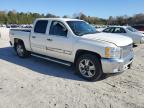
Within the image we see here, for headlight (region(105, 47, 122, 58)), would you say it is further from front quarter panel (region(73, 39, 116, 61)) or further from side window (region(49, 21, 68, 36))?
side window (region(49, 21, 68, 36))

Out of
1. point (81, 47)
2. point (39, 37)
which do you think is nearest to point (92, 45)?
point (81, 47)

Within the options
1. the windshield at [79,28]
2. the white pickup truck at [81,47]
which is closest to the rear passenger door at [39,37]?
the white pickup truck at [81,47]

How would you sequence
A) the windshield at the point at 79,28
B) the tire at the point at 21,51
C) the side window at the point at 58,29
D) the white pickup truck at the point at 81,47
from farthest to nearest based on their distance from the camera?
the tire at the point at 21,51, the side window at the point at 58,29, the windshield at the point at 79,28, the white pickup truck at the point at 81,47

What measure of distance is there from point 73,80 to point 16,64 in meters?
3.02

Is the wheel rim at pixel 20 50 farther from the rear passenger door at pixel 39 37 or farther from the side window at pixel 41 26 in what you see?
the side window at pixel 41 26

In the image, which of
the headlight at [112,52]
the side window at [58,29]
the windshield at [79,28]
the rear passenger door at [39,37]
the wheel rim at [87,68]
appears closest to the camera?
the headlight at [112,52]

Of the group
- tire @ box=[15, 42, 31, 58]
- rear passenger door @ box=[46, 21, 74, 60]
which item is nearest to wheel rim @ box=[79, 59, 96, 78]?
rear passenger door @ box=[46, 21, 74, 60]

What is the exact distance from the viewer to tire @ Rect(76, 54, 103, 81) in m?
6.30

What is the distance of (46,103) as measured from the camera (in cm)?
480

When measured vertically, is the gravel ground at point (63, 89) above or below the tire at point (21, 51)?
below

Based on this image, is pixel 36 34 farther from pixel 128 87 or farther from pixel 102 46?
pixel 128 87

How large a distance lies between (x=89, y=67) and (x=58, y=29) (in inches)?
75.6

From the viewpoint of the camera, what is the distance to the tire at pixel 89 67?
630 centimetres

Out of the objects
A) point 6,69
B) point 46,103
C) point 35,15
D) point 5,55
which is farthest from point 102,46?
point 35,15
